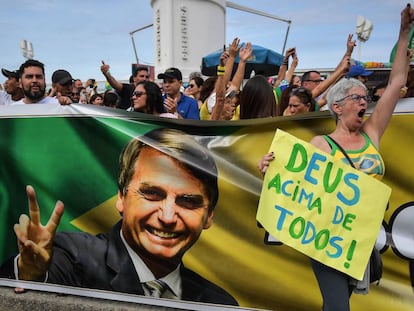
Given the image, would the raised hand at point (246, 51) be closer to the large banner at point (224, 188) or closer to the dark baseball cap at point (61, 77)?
the large banner at point (224, 188)

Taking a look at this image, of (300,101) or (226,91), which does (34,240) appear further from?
(300,101)

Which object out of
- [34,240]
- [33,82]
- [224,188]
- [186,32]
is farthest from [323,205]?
[186,32]

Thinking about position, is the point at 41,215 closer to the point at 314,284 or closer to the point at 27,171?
the point at 27,171

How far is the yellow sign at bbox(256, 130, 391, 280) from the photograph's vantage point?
86.7 inches

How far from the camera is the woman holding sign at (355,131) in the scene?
2.16 meters

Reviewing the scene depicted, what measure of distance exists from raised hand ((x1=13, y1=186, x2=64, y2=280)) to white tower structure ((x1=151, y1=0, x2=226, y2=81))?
19.9 m

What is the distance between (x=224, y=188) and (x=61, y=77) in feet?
8.73

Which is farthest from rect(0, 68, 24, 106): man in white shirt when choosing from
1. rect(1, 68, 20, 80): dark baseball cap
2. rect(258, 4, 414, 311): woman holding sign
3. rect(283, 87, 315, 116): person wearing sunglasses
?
rect(258, 4, 414, 311): woman holding sign

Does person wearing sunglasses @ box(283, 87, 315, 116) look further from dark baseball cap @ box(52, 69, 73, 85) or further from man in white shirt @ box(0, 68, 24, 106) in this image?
man in white shirt @ box(0, 68, 24, 106)

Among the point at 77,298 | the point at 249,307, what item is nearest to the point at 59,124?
the point at 77,298

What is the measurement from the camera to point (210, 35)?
23562mm

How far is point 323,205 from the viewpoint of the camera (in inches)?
89.1

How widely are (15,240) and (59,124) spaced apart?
35.8 inches

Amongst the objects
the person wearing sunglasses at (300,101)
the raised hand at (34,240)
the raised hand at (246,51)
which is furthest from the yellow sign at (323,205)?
the raised hand at (34,240)
